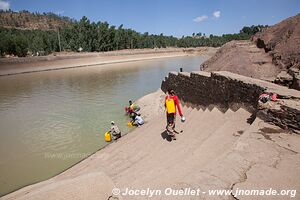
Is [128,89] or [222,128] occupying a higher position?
[222,128]

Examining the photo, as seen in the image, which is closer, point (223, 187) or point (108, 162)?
point (223, 187)

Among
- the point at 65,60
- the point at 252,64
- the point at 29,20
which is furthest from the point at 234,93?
the point at 29,20

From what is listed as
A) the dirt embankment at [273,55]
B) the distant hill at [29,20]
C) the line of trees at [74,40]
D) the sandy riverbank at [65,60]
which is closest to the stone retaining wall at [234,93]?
the dirt embankment at [273,55]

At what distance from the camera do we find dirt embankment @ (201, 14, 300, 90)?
399 inches

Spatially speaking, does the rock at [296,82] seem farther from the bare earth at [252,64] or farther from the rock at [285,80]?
the bare earth at [252,64]

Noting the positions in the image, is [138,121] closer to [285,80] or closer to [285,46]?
[285,80]

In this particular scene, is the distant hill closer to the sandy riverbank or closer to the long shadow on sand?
the sandy riverbank

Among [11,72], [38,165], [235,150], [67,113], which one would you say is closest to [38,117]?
[67,113]

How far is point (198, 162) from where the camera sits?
523 centimetres

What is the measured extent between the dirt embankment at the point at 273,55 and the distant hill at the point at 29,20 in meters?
121

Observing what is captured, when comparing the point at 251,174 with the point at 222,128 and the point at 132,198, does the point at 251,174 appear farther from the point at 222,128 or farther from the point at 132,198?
the point at 222,128

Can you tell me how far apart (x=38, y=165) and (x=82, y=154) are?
1.51m

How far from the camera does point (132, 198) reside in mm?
3893

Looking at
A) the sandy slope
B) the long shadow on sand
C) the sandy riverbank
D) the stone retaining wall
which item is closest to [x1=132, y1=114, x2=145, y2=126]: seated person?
the stone retaining wall
